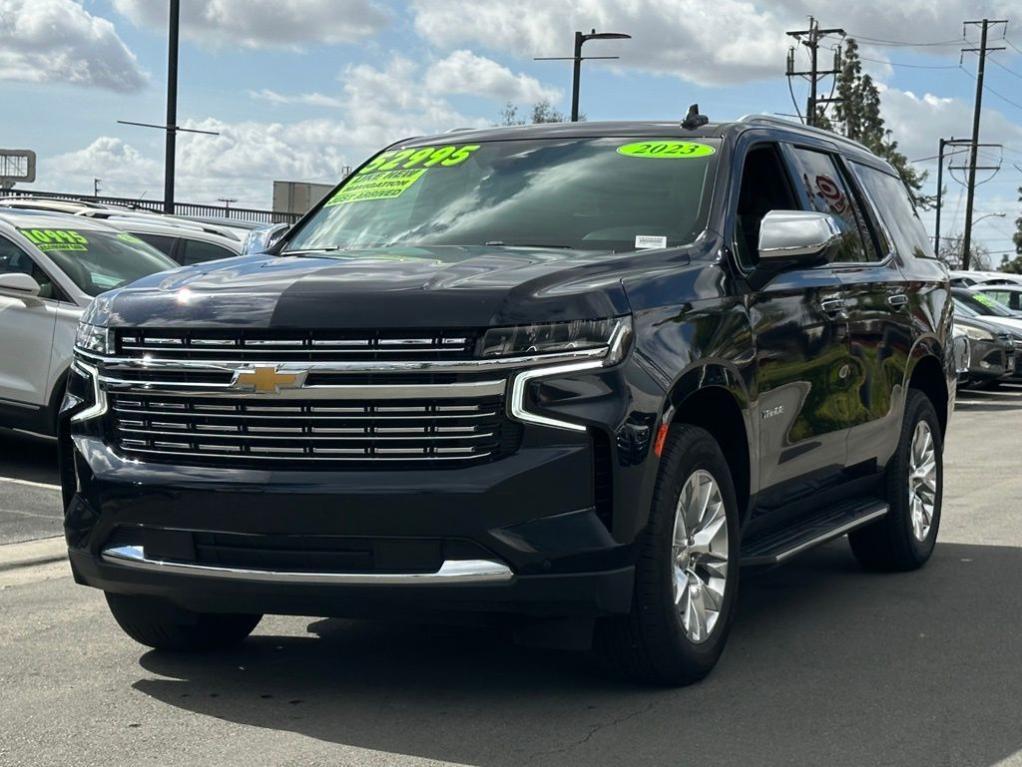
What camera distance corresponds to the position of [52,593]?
6.95 meters

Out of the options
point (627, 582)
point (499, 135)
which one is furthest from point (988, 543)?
point (627, 582)

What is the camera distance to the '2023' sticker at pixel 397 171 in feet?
21.6

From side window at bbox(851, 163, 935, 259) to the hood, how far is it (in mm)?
2860

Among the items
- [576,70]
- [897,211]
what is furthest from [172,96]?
[897,211]

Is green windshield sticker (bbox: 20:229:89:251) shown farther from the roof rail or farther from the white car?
the roof rail

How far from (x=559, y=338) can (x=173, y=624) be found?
6.14ft

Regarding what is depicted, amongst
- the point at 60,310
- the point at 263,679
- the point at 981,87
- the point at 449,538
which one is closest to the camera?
the point at 449,538

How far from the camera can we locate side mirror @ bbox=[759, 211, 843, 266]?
574 centimetres

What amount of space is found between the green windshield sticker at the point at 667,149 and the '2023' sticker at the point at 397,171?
2.28 feet

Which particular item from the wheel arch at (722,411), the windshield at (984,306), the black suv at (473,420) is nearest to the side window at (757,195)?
the black suv at (473,420)

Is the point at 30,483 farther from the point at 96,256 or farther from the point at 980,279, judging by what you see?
the point at 980,279

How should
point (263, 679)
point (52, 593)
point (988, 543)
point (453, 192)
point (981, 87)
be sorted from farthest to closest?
point (981, 87) < point (988, 543) < point (52, 593) < point (453, 192) < point (263, 679)

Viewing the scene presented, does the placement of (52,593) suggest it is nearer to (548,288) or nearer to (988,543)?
(548,288)

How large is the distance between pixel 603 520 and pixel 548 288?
0.71m
